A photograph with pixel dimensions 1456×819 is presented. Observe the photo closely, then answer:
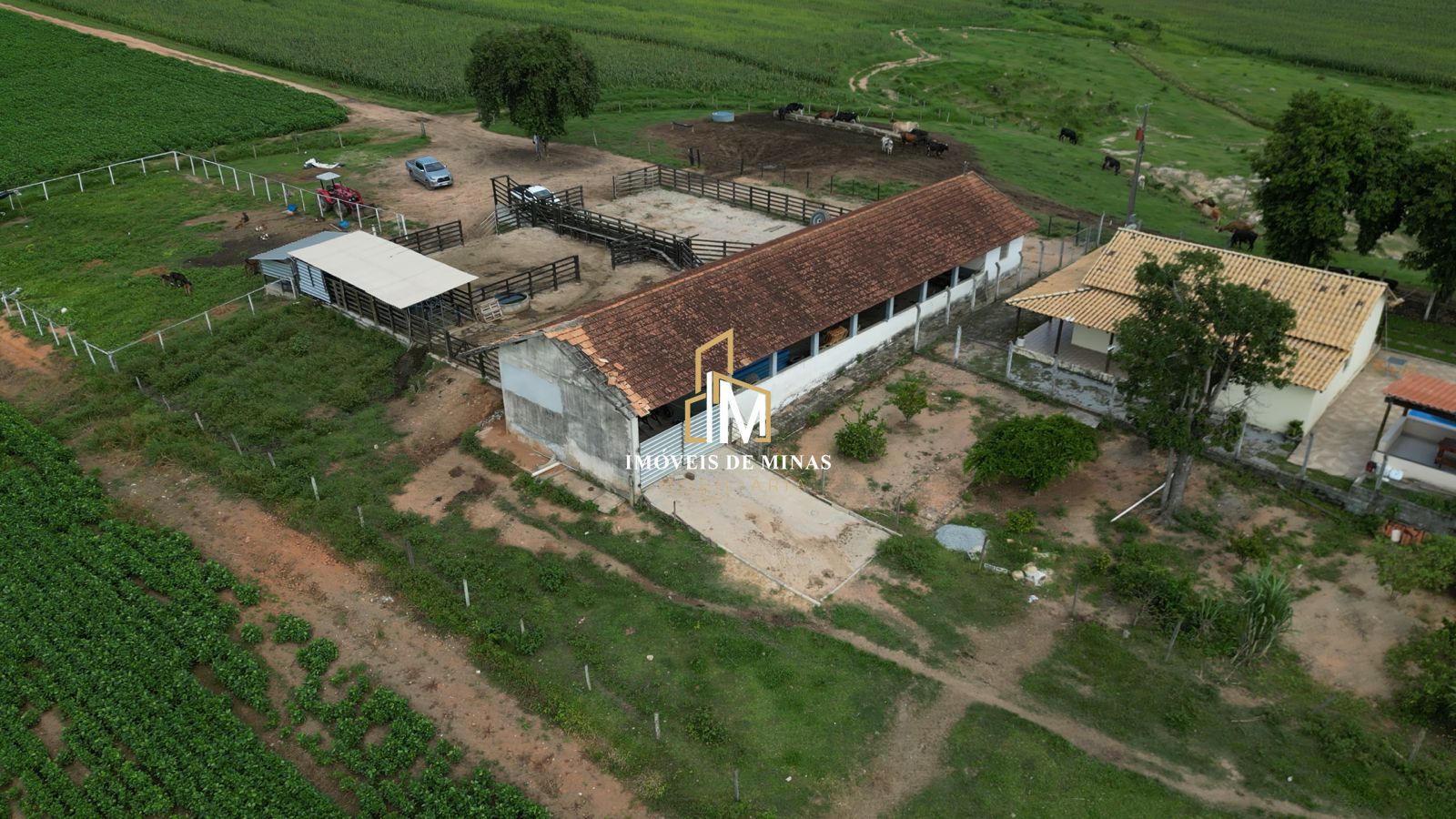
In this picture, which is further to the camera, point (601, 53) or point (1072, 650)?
point (601, 53)

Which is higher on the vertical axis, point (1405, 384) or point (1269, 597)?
point (1405, 384)

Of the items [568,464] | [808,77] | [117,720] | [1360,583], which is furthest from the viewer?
[808,77]

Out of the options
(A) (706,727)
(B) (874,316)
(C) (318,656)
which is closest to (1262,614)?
(A) (706,727)

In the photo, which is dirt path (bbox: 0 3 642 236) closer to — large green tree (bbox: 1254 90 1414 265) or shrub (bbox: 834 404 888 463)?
shrub (bbox: 834 404 888 463)

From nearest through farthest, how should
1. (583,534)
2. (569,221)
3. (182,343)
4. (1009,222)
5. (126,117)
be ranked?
(583,534) → (182,343) → (1009,222) → (569,221) → (126,117)

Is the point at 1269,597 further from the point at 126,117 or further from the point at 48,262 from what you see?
the point at 126,117

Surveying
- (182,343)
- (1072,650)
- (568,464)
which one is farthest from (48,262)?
(1072,650)

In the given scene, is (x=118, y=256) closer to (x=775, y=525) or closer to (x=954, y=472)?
(x=775, y=525)
